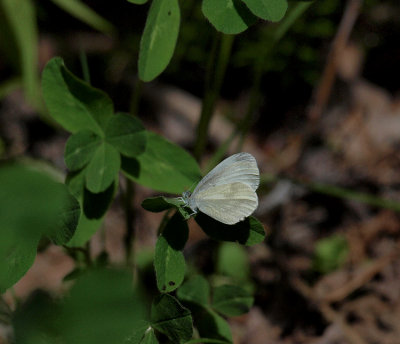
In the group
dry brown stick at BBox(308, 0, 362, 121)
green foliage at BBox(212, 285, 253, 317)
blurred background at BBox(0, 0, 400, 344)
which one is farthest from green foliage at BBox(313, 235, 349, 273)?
green foliage at BBox(212, 285, 253, 317)

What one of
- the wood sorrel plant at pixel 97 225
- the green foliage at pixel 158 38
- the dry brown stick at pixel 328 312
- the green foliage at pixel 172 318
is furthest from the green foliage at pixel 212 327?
the dry brown stick at pixel 328 312

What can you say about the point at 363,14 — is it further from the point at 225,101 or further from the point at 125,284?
the point at 125,284

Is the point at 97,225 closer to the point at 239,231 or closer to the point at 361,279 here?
the point at 239,231

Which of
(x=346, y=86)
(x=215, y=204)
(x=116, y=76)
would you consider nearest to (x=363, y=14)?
(x=346, y=86)

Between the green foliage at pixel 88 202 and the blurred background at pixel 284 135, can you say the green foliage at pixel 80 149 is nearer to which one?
the green foliage at pixel 88 202

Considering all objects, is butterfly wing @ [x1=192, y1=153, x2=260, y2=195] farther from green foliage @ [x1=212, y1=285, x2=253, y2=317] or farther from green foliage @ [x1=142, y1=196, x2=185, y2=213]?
green foliage @ [x1=212, y1=285, x2=253, y2=317]

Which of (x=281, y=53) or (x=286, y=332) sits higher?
(x=281, y=53)
